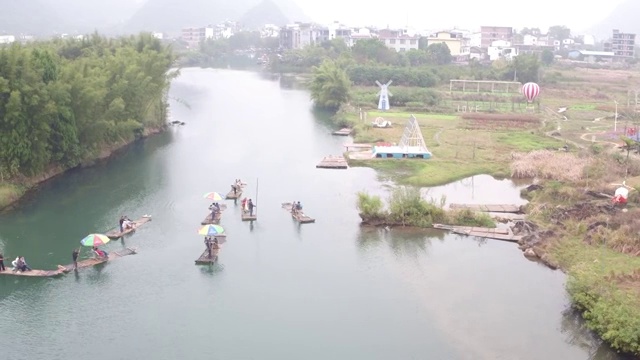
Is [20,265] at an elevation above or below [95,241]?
below

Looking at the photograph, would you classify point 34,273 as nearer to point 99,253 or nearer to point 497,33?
point 99,253

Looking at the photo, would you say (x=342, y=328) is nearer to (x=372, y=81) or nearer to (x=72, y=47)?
(x=72, y=47)

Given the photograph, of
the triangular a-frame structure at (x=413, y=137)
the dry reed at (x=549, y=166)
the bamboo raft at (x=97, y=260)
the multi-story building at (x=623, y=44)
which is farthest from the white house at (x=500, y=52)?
the bamboo raft at (x=97, y=260)

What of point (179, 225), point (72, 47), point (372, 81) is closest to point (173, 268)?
point (179, 225)

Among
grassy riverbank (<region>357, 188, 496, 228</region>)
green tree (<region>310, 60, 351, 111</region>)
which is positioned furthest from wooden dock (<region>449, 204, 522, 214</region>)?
green tree (<region>310, 60, 351, 111</region>)

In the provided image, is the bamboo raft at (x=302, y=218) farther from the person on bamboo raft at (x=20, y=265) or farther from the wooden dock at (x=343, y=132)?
the wooden dock at (x=343, y=132)

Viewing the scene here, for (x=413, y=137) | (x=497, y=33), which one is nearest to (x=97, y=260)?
(x=413, y=137)
